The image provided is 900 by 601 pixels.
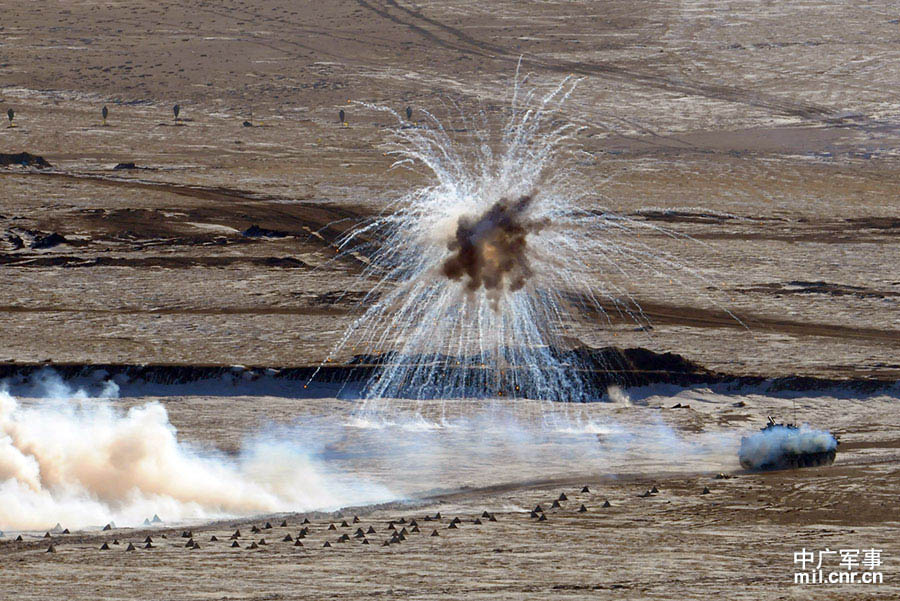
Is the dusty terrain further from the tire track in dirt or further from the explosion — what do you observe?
the explosion

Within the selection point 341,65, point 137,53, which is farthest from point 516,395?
point 137,53

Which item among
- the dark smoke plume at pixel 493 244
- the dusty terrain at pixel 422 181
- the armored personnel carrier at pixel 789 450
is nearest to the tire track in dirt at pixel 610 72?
the dusty terrain at pixel 422 181

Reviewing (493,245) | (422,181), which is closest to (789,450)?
(493,245)

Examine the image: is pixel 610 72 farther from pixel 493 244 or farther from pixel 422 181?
pixel 493 244

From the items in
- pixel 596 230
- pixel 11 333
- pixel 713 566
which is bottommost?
pixel 713 566

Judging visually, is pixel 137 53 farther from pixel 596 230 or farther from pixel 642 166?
pixel 596 230

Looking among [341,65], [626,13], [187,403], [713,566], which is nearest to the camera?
[713,566]
